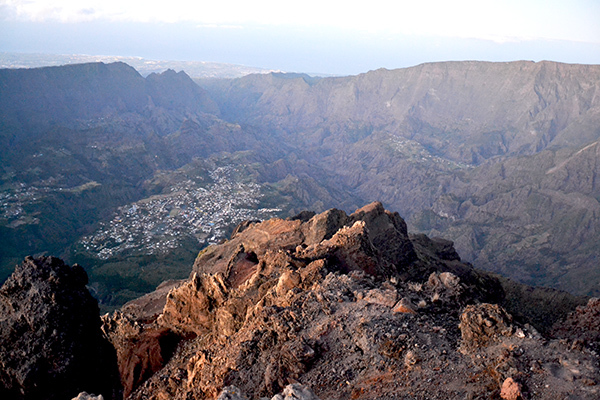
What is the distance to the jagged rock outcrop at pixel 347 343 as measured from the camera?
11844 mm

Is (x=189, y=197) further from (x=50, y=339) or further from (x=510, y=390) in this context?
(x=510, y=390)

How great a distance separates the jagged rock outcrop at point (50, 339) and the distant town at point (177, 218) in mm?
69318

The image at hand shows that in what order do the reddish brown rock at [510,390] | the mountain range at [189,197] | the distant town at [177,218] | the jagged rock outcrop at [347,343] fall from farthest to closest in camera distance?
the distant town at [177,218]
the mountain range at [189,197]
the jagged rock outcrop at [347,343]
the reddish brown rock at [510,390]

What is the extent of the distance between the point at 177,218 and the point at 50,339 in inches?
3729

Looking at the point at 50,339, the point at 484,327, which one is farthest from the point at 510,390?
the point at 50,339

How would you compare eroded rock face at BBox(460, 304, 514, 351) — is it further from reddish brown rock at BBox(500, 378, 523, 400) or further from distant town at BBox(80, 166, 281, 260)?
distant town at BBox(80, 166, 281, 260)

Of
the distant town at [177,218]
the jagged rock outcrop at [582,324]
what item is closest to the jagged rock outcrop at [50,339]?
the jagged rock outcrop at [582,324]

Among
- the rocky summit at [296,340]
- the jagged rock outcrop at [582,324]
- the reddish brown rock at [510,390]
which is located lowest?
the jagged rock outcrop at [582,324]

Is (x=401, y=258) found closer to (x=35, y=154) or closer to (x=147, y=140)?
(x=35, y=154)

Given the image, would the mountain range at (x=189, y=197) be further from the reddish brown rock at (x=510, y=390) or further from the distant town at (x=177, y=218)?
the reddish brown rock at (x=510, y=390)

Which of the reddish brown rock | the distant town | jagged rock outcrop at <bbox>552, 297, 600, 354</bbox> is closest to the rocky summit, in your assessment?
the reddish brown rock

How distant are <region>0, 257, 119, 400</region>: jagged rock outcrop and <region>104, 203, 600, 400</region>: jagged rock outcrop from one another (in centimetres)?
152

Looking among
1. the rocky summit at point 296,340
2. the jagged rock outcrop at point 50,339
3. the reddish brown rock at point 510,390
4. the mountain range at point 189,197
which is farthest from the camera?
the mountain range at point 189,197

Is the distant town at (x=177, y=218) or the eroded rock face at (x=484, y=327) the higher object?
the eroded rock face at (x=484, y=327)
